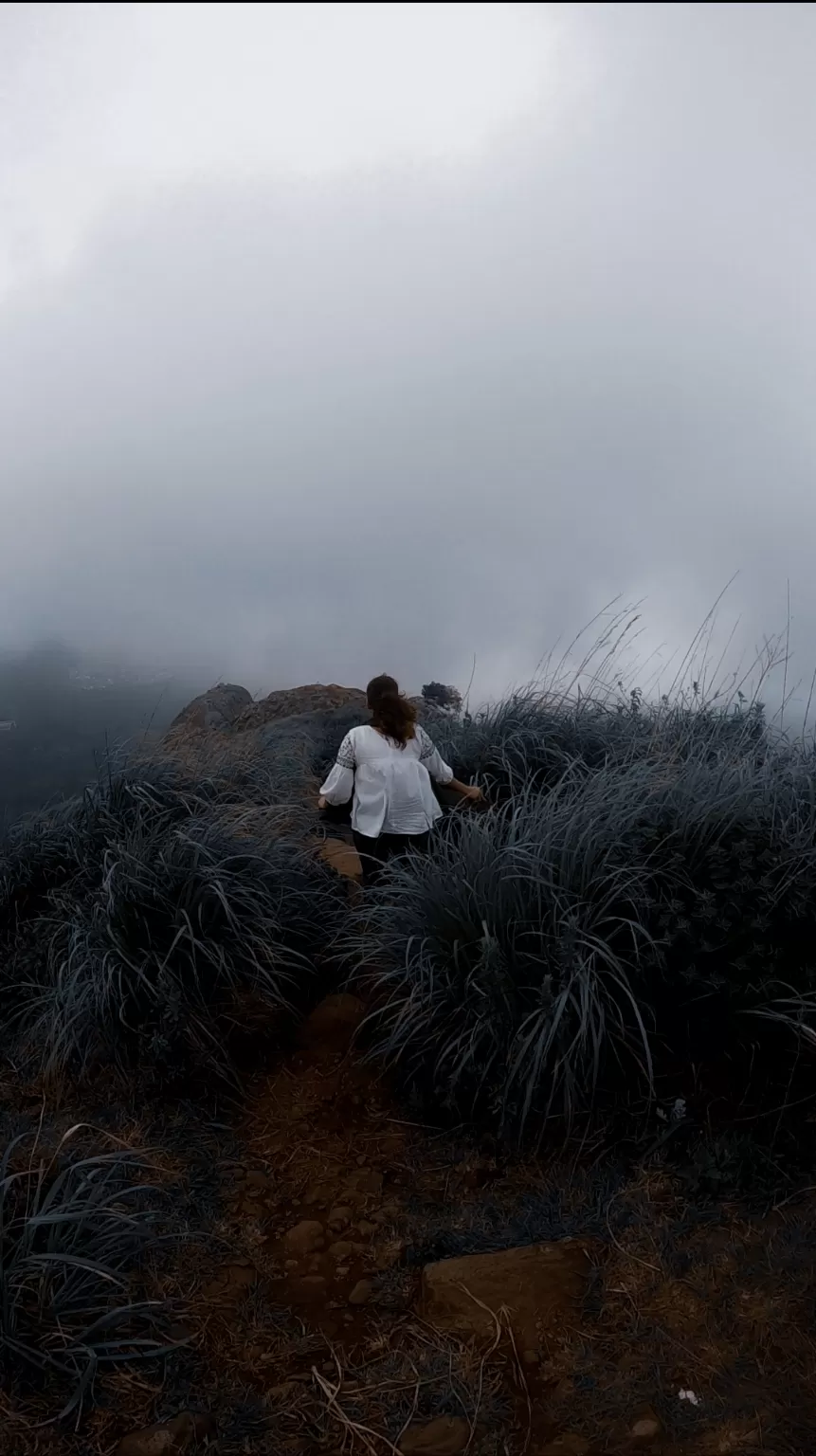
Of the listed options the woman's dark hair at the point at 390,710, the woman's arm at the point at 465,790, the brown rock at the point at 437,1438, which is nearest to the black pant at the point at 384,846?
the woman's arm at the point at 465,790

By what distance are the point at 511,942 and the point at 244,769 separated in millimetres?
3015

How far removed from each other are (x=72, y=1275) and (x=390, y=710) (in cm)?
269

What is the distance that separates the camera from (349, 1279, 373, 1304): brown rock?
2.85m

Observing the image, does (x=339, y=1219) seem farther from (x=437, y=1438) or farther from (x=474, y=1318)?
(x=437, y=1438)

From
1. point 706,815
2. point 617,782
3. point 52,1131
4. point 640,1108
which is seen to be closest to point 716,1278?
point 640,1108

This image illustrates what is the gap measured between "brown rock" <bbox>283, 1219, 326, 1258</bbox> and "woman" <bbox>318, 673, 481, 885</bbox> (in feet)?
5.73

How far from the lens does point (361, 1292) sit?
2.87 metres

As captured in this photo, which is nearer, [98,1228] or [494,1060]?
[98,1228]

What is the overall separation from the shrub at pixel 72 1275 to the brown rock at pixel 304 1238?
441 mm

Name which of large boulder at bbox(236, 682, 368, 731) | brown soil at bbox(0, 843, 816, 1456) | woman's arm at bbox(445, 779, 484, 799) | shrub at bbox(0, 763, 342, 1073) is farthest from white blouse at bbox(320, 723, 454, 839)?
large boulder at bbox(236, 682, 368, 731)

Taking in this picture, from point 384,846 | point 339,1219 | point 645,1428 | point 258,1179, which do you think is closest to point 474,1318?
point 645,1428

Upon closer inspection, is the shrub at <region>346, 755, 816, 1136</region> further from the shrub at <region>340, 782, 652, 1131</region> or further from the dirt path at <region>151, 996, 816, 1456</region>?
the dirt path at <region>151, 996, 816, 1456</region>

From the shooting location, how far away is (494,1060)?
11.1 feet

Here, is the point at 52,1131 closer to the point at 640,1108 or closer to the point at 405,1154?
the point at 405,1154
